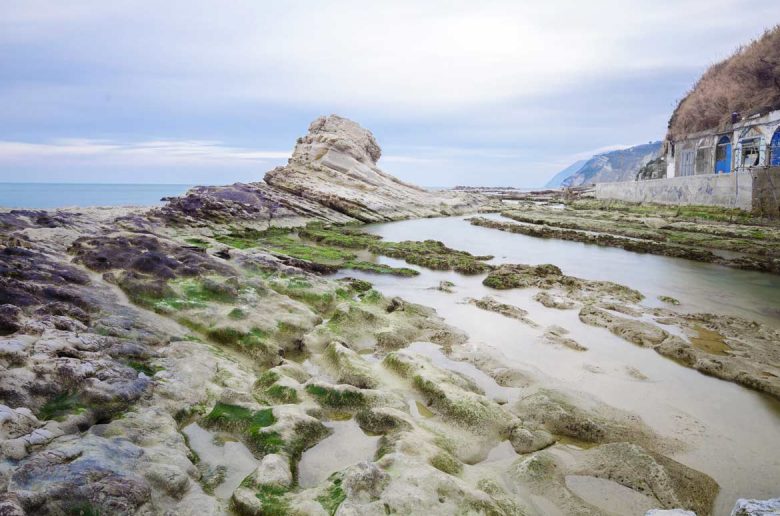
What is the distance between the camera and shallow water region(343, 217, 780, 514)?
6.77 metres

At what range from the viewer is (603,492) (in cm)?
579

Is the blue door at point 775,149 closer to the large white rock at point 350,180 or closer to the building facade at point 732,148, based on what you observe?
the building facade at point 732,148

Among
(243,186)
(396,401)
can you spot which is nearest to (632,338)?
(396,401)

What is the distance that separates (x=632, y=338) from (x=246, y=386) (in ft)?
30.7

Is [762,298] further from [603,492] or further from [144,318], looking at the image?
[144,318]

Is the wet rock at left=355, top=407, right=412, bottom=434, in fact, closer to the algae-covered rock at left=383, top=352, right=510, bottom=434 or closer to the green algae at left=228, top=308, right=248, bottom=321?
the algae-covered rock at left=383, top=352, right=510, bottom=434

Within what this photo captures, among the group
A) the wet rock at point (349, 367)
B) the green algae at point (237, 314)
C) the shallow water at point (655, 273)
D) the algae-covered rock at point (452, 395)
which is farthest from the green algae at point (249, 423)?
the shallow water at point (655, 273)

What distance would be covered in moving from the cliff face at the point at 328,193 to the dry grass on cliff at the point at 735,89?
2882cm

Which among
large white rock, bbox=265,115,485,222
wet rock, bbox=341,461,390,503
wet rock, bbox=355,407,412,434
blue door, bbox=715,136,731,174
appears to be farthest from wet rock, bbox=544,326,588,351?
blue door, bbox=715,136,731,174

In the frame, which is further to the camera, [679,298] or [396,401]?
[679,298]

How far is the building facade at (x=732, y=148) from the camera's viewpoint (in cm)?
3572

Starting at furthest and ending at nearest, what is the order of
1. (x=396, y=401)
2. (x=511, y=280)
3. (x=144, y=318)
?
(x=511, y=280) → (x=144, y=318) → (x=396, y=401)

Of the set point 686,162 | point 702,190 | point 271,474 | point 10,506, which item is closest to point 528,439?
point 271,474

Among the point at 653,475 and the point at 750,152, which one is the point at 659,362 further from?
the point at 750,152
